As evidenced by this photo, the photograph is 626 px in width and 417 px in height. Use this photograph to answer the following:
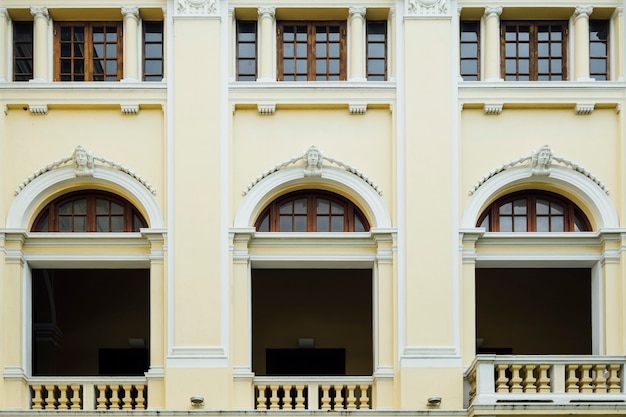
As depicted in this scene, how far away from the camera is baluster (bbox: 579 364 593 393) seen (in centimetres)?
2519

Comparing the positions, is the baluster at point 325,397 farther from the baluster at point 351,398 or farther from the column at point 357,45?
the column at point 357,45

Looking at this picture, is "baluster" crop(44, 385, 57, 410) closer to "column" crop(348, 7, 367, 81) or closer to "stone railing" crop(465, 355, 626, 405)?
"stone railing" crop(465, 355, 626, 405)

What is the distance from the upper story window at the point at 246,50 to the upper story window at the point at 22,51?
165 inches

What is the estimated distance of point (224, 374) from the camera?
26.3 metres

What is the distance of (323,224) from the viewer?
2802cm

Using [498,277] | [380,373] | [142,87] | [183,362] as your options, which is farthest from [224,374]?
[498,277]

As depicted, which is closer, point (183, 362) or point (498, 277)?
point (183, 362)

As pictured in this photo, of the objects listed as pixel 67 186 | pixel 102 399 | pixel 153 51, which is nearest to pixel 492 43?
pixel 153 51

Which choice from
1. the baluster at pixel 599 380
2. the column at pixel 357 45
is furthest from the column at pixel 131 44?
the baluster at pixel 599 380

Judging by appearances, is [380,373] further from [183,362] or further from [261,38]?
[261,38]

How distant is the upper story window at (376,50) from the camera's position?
28.2m

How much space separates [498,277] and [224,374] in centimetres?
964

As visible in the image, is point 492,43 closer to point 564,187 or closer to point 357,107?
point 357,107

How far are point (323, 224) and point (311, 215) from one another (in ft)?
0.98
